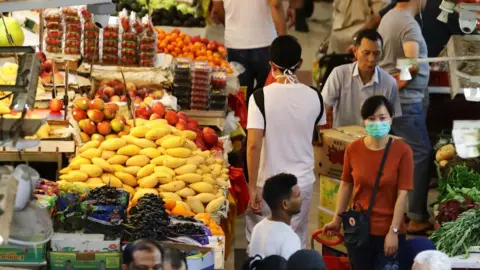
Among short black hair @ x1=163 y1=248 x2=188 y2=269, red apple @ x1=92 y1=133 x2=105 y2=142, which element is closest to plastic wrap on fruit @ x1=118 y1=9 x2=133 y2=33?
red apple @ x1=92 y1=133 x2=105 y2=142

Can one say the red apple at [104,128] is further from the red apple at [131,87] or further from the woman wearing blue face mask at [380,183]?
the woman wearing blue face mask at [380,183]

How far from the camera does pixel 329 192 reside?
7.73 metres

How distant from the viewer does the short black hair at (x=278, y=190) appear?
19.2 ft

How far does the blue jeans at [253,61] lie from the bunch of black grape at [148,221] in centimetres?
419

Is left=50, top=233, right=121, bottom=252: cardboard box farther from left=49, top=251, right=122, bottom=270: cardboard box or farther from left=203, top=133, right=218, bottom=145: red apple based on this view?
left=203, top=133, right=218, bottom=145: red apple

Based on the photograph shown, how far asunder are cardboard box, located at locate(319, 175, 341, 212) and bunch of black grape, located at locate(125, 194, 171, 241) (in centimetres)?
174

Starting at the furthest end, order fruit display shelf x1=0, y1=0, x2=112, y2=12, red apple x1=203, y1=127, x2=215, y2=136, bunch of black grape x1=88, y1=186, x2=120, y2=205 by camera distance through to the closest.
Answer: red apple x1=203, y1=127, x2=215, y2=136, bunch of black grape x1=88, y1=186, x2=120, y2=205, fruit display shelf x1=0, y1=0, x2=112, y2=12

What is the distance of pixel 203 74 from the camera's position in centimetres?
894

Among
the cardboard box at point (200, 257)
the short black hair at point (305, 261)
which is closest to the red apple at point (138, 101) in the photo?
the cardboard box at point (200, 257)

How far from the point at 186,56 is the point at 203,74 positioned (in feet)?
4.20

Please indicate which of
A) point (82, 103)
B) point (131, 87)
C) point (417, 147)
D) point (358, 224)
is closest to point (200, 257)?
point (358, 224)

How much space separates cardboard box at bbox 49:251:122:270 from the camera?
227 inches

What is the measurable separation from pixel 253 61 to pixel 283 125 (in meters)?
3.56

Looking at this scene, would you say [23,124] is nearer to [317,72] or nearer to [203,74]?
[203,74]
